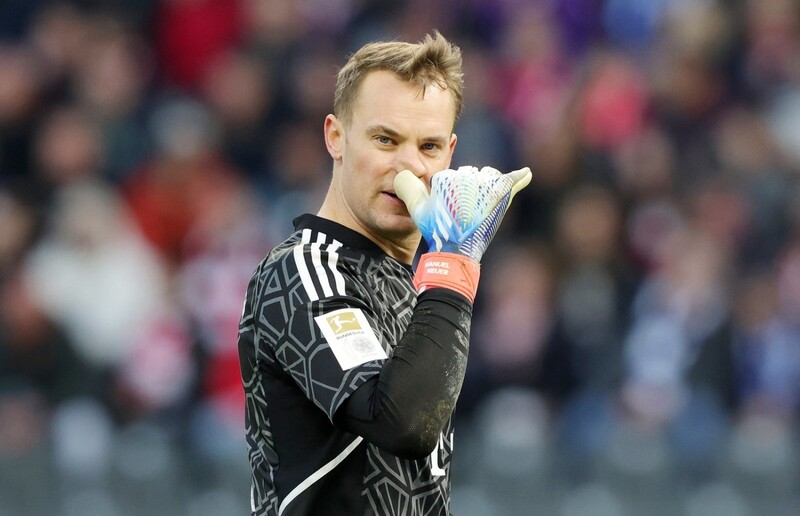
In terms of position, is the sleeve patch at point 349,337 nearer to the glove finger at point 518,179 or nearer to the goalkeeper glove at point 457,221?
the goalkeeper glove at point 457,221

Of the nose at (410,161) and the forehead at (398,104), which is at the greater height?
the forehead at (398,104)

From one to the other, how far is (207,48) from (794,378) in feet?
15.4

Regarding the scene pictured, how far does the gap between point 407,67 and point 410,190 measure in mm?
312

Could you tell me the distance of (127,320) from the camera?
25.5ft

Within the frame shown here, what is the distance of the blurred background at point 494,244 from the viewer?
7254 mm

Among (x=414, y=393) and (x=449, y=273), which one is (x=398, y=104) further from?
(x=414, y=393)

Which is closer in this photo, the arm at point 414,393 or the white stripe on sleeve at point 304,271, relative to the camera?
the arm at point 414,393

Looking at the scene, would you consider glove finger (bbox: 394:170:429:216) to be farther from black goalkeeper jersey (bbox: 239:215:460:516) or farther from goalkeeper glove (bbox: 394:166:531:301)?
black goalkeeper jersey (bbox: 239:215:460:516)

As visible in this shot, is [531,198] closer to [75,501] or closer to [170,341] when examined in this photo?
[170,341]

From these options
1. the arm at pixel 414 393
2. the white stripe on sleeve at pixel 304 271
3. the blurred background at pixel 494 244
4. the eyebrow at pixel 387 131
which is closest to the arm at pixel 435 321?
the arm at pixel 414 393

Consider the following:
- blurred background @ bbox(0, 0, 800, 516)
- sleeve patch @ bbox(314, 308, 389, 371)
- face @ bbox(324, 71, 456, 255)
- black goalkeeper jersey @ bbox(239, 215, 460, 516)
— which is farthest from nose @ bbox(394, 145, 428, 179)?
blurred background @ bbox(0, 0, 800, 516)

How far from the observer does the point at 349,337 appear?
9.30 feet

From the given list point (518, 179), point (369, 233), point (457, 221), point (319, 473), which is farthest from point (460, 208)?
point (319, 473)

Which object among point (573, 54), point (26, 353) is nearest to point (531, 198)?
point (573, 54)
